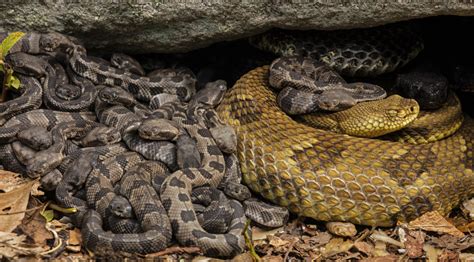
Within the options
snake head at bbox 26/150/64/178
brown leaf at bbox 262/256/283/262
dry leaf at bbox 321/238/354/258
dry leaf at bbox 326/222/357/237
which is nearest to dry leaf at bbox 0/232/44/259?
snake head at bbox 26/150/64/178

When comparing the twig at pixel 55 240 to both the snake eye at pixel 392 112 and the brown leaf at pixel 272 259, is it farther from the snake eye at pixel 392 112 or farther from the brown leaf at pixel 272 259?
the snake eye at pixel 392 112

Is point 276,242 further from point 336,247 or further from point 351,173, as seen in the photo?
point 351,173

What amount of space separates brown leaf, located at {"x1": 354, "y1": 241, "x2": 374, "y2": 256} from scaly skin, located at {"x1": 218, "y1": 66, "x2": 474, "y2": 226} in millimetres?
217

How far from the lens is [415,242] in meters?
5.98

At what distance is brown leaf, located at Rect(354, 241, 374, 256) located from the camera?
596 centimetres

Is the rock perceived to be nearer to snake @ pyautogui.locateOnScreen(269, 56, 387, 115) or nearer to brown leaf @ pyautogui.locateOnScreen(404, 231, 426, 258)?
snake @ pyautogui.locateOnScreen(269, 56, 387, 115)

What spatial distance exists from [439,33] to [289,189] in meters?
3.24

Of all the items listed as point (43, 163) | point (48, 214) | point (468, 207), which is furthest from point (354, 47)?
point (48, 214)

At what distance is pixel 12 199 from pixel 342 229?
302 centimetres

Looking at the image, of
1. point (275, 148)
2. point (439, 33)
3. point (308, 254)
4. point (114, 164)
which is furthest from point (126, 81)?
point (439, 33)

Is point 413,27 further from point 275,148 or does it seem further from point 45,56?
point 45,56

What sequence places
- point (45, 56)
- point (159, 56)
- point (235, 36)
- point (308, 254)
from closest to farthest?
point (308, 254) → point (235, 36) → point (45, 56) → point (159, 56)

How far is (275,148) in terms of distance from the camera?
628cm

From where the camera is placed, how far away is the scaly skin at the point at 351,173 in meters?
6.02
